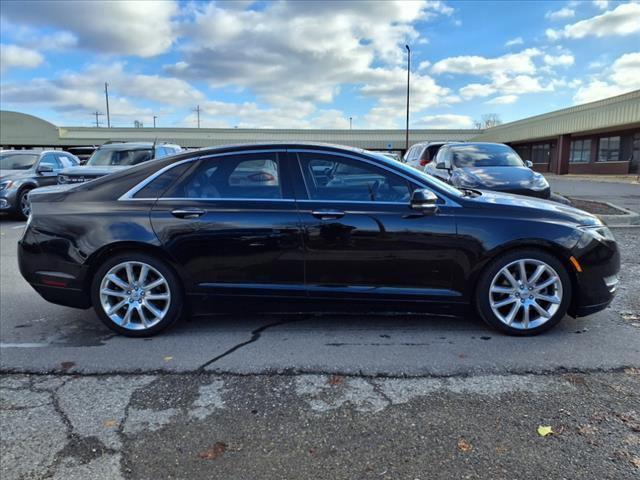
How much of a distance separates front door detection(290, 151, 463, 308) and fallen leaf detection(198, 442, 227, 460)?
5.57 feet

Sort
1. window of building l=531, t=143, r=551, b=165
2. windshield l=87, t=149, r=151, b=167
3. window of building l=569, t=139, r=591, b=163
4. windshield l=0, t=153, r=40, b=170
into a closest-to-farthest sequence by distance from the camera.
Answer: windshield l=87, t=149, r=151, b=167 < windshield l=0, t=153, r=40, b=170 < window of building l=569, t=139, r=591, b=163 < window of building l=531, t=143, r=551, b=165

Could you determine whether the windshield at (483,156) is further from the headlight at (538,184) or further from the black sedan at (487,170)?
the headlight at (538,184)

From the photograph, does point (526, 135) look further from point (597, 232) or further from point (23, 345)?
point (23, 345)

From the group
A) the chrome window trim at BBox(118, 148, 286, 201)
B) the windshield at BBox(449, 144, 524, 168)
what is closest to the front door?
the chrome window trim at BBox(118, 148, 286, 201)

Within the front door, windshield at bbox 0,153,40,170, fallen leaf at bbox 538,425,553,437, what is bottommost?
fallen leaf at bbox 538,425,553,437

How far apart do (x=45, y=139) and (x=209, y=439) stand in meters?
59.2

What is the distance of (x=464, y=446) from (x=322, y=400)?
3.00 ft

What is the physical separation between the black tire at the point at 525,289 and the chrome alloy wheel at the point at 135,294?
8.81 feet

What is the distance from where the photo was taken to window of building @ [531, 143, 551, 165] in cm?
3932

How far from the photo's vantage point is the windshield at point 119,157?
12.1 m

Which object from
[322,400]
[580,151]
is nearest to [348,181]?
[322,400]

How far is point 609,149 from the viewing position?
101 ft

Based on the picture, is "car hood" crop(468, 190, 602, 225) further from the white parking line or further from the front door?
the white parking line

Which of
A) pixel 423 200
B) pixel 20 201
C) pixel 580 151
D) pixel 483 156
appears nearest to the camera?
pixel 423 200
